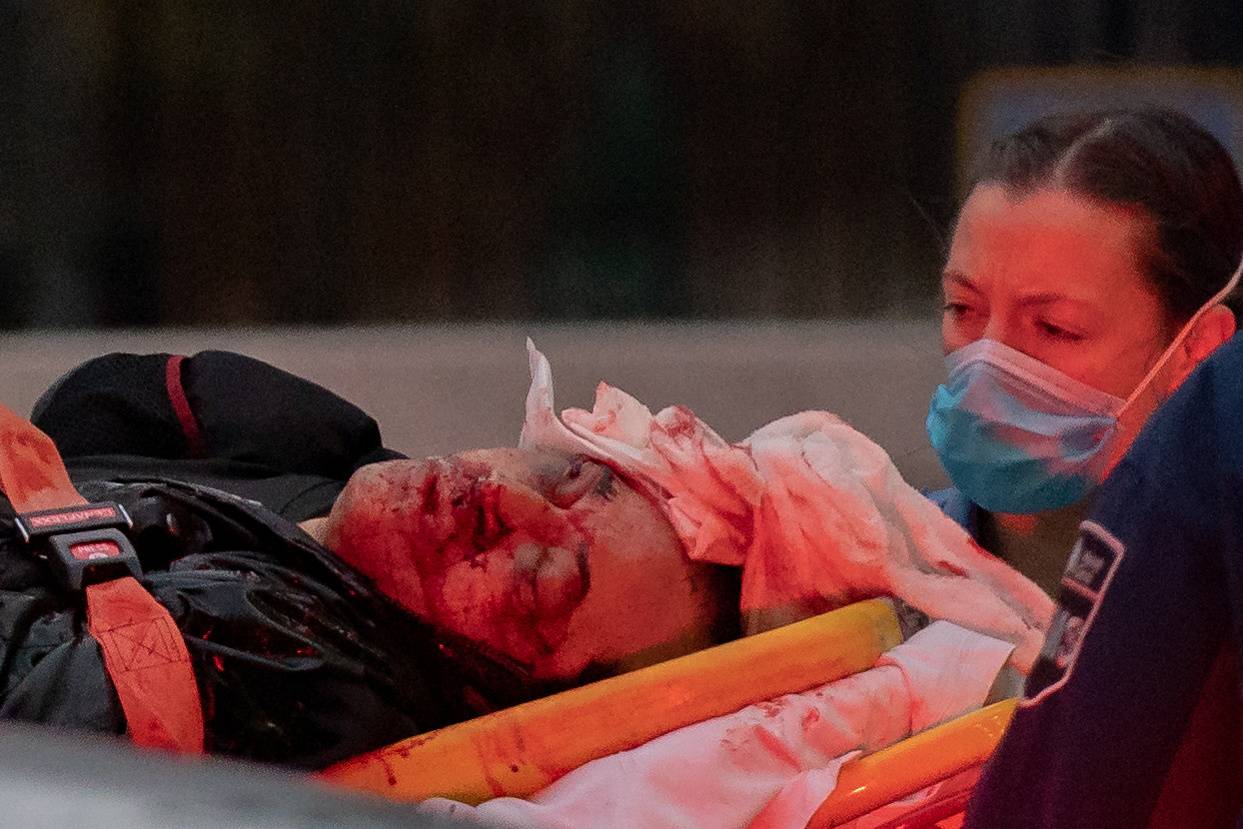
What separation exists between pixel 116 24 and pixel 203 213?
13.1 inches

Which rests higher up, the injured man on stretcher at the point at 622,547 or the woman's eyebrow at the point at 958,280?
the woman's eyebrow at the point at 958,280

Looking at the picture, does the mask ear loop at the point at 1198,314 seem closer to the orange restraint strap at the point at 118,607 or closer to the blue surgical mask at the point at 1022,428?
the blue surgical mask at the point at 1022,428

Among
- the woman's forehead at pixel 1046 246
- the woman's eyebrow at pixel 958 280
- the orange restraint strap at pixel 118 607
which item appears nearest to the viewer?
the orange restraint strap at pixel 118 607

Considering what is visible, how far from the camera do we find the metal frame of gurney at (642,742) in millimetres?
1256

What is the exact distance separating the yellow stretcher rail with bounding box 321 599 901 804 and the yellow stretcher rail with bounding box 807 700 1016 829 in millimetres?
134

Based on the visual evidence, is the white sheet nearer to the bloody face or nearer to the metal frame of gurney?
the metal frame of gurney

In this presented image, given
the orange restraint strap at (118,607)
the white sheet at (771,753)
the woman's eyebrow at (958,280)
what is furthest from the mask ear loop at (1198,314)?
the orange restraint strap at (118,607)

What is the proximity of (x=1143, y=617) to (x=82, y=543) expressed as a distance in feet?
3.01

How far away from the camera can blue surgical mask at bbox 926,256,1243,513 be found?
52.6 inches

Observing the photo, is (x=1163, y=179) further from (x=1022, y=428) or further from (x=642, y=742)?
(x=642, y=742)

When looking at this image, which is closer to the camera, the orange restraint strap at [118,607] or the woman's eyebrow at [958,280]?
the orange restraint strap at [118,607]

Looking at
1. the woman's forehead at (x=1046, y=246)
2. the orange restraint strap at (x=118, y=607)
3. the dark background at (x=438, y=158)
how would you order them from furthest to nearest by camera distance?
1. the dark background at (x=438, y=158)
2. the woman's forehead at (x=1046, y=246)
3. the orange restraint strap at (x=118, y=607)

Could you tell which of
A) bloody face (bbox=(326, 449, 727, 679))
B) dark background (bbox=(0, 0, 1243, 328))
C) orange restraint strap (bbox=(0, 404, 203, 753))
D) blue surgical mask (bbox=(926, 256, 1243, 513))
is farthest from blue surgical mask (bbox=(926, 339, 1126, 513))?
orange restraint strap (bbox=(0, 404, 203, 753))

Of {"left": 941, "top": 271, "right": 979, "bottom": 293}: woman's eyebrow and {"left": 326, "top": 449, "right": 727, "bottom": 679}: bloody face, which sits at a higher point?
Answer: {"left": 941, "top": 271, "right": 979, "bottom": 293}: woman's eyebrow
